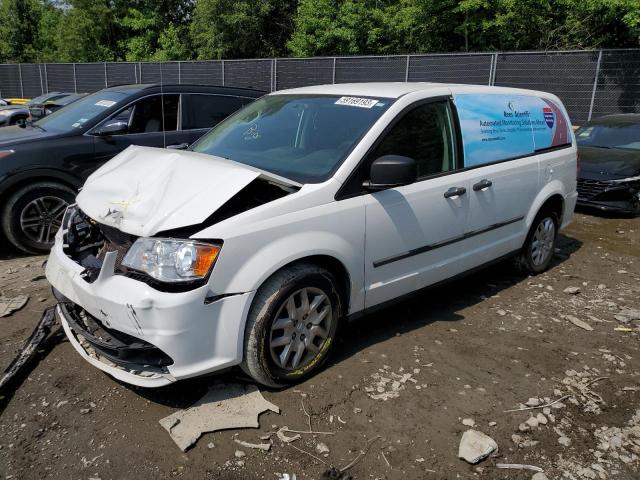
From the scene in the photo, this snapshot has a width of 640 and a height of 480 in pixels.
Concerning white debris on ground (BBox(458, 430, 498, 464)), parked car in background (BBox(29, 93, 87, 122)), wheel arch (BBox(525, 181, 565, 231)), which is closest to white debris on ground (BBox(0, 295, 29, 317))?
parked car in background (BBox(29, 93, 87, 122))

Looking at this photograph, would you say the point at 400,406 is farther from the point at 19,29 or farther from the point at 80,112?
the point at 19,29

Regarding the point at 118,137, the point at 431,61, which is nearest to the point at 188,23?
Answer: the point at 431,61

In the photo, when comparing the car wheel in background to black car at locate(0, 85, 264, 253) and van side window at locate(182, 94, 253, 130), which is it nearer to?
black car at locate(0, 85, 264, 253)

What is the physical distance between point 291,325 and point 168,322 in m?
0.76

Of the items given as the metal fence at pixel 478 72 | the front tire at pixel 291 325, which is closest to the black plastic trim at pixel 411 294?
the front tire at pixel 291 325

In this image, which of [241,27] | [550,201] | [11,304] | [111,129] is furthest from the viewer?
[241,27]

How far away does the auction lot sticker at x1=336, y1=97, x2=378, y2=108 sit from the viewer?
12.2 feet

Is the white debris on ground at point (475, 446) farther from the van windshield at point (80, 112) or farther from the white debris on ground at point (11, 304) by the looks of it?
the van windshield at point (80, 112)

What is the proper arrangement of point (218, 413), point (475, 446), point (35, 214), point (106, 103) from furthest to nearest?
point (106, 103) < point (35, 214) < point (218, 413) < point (475, 446)

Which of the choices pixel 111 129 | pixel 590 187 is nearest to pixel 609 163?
pixel 590 187

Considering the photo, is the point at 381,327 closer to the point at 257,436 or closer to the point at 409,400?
the point at 409,400

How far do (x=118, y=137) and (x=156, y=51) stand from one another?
101 feet

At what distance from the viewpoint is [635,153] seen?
8234 millimetres

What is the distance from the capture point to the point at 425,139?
3881mm
